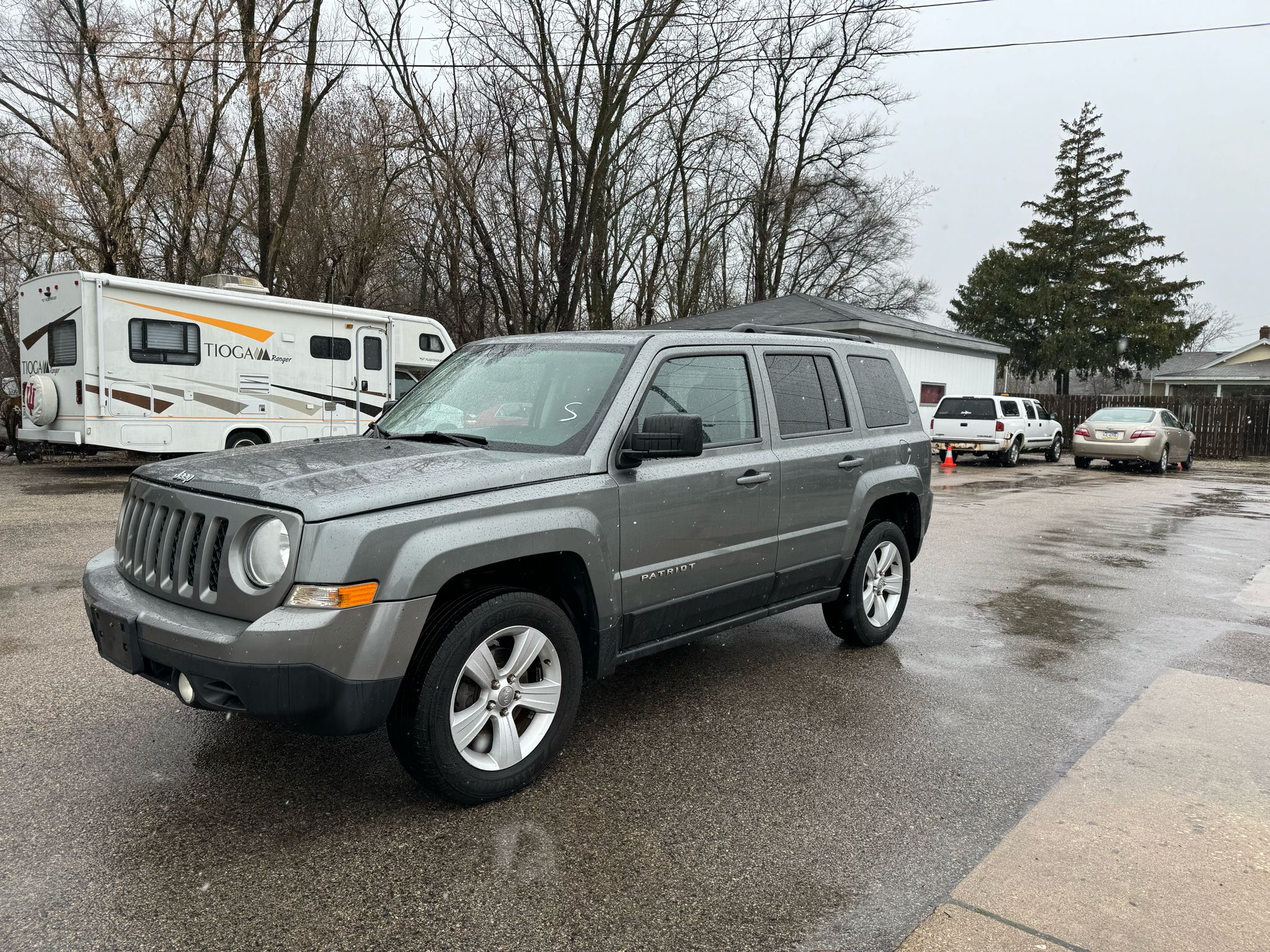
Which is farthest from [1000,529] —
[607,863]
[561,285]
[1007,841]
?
[561,285]

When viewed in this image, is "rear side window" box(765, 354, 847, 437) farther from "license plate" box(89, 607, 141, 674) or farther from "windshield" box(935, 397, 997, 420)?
"windshield" box(935, 397, 997, 420)

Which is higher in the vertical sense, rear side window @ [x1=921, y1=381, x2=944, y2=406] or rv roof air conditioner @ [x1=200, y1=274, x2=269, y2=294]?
rv roof air conditioner @ [x1=200, y1=274, x2=269, y2=294]

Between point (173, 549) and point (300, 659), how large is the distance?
0.83 meters

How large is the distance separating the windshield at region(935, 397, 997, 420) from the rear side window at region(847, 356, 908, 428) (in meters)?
18.1

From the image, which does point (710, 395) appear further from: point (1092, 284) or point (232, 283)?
point (1092, 284)

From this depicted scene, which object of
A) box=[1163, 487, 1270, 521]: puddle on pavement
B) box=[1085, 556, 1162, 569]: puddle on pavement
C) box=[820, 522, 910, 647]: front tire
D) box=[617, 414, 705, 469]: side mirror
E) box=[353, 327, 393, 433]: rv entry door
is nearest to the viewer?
box=[617, 414, 705, 469]: side mirror

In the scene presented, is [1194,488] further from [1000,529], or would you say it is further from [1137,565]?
[1137,565]

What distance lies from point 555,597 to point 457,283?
2679 cm

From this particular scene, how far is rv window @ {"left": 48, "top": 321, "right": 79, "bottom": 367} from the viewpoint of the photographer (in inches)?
520

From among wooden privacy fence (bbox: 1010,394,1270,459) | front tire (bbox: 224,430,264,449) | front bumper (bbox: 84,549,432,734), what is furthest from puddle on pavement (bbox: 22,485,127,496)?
wooden privacy fence (bbox: 1010,394,1270,459)

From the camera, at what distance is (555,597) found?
3904mm

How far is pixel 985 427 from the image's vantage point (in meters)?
22.7

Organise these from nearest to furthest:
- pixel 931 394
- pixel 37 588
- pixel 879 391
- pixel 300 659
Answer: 1. pixel 300 659
2. pixel 879 391
3. pixel 37 588
4. pixel 931 394

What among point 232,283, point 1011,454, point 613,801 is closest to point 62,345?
point 232,283
